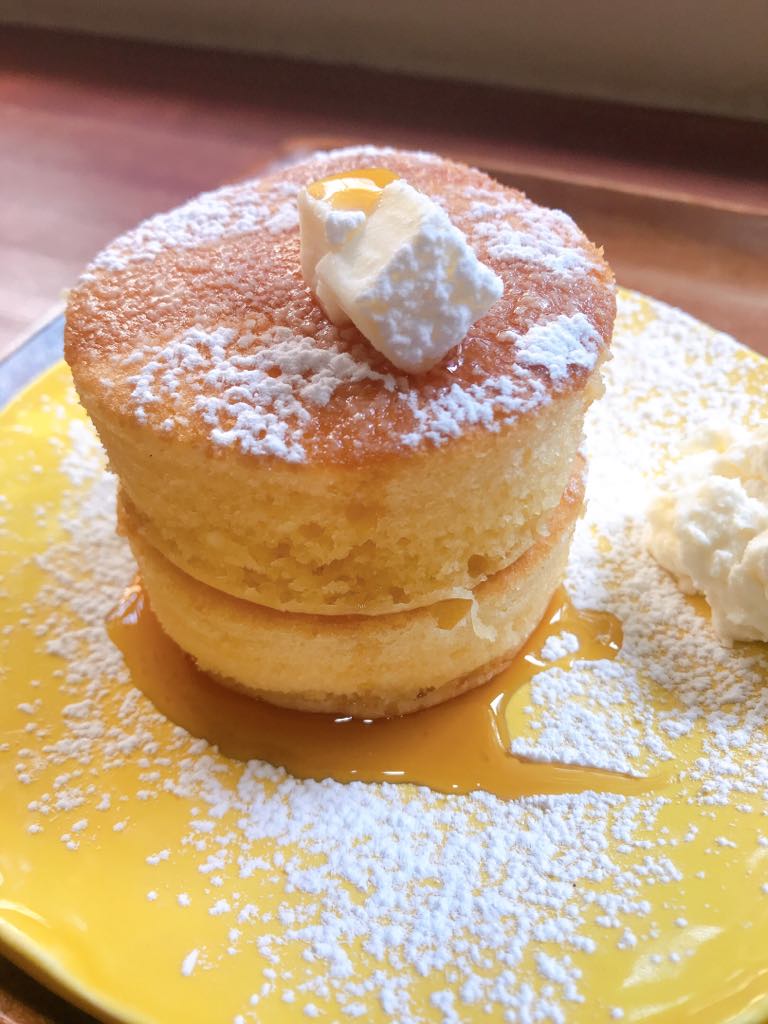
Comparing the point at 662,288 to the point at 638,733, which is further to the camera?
the point at 662,288

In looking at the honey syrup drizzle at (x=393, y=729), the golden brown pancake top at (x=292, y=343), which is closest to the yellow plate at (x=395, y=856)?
the honey syrup drizzle at (x=393, y=729)

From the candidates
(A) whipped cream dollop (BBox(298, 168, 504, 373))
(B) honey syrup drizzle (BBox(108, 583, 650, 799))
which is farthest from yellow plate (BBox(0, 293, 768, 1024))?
(A) whipped cream dollop (BBox(298, 168, 504, 373))

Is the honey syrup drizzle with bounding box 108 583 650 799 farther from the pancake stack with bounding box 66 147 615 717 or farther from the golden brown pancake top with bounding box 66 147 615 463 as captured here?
the golden brown pancake top with bounding box 66 147 615 463

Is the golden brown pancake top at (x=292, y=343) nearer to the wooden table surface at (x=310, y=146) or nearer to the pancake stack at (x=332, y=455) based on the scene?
the pancake stack at (x=332, y=455)

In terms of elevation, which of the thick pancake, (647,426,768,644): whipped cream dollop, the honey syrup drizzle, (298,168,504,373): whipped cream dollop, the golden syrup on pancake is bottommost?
the honey syrup drizzle

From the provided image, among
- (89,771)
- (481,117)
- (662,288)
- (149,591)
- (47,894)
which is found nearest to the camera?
(47,894)

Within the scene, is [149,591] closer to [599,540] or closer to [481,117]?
[599,540]

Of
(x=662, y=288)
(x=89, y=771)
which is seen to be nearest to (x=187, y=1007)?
(x=89, y=771)

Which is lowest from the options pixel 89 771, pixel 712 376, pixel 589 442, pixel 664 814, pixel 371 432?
pixel 89 771
